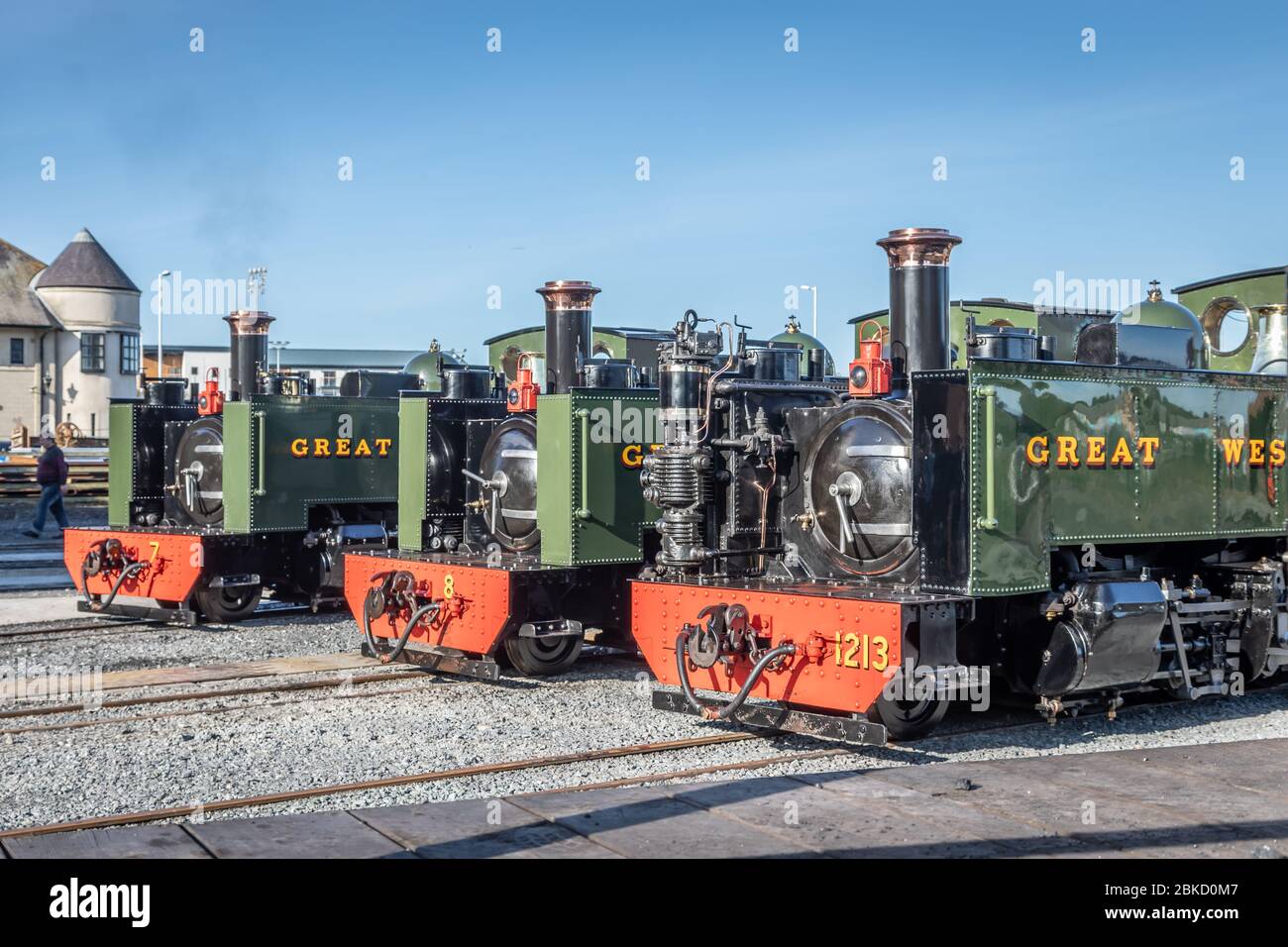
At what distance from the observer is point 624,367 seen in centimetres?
1082

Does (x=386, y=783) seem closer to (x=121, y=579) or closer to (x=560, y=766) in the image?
(x=560, y=766)

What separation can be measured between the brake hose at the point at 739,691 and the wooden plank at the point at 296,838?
265 cm

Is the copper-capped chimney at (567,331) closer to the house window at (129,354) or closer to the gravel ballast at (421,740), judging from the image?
the gravel ballast at (421,740)

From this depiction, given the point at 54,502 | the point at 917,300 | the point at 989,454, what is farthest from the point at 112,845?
the point at 54,502

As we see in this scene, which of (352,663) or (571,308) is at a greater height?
(571,308)

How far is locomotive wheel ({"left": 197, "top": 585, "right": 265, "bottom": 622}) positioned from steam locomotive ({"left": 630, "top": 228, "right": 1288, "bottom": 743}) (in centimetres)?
596

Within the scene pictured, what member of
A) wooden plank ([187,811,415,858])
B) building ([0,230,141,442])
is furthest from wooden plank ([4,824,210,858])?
building ([0,230,141,442])

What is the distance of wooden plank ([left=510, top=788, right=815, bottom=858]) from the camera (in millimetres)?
5387

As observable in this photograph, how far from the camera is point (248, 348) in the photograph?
15.6m

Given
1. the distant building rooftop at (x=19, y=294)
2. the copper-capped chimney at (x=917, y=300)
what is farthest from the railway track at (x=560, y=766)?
the distant building rooftop at (x=19, y=294)

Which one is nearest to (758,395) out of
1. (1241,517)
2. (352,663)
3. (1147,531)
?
(1147,531)
